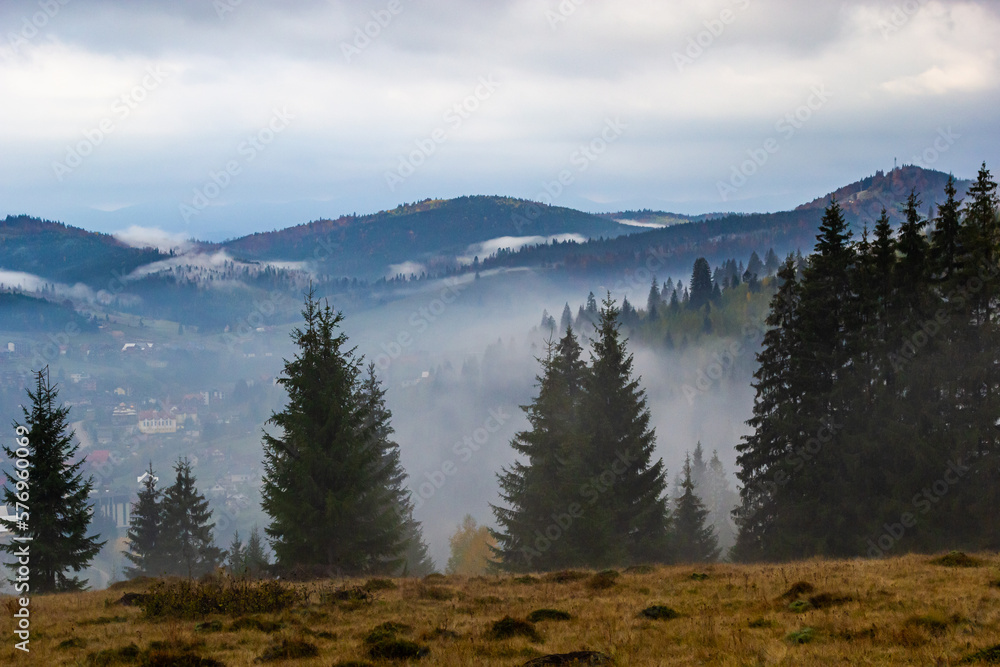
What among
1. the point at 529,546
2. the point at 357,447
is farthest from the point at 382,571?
the point at 529,546

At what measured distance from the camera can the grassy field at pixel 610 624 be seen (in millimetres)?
10750

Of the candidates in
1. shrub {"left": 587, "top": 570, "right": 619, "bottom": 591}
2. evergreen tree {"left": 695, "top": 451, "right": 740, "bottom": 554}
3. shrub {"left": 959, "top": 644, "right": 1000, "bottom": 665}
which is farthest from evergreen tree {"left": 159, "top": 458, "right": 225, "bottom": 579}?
evergreen tree {"left": 695, "top": 451, "right": 740, "bottom": 554}

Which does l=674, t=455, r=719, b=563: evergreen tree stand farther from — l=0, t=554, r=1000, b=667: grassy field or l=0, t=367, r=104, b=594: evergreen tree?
l=0, t=367, r=104, b=594: evergreen tree

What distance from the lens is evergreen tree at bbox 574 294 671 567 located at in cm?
3547

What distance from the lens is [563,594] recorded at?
18047 millimetres

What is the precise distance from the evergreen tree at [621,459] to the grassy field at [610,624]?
53.0ft

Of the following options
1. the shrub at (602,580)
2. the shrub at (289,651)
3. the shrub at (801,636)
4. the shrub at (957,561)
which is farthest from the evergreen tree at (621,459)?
the shrub at (289,651)

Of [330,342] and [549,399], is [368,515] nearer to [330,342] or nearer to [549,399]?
[330,342]

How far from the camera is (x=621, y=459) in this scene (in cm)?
3591

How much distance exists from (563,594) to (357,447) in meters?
A: 12.4

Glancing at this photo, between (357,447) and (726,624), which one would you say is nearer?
(726,624)

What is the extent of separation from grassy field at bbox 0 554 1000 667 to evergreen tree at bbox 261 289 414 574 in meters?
7.67

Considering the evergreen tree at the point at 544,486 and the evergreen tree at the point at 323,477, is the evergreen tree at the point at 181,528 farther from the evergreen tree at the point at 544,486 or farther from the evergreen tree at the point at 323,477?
the evergreen tree at the point at 323,477

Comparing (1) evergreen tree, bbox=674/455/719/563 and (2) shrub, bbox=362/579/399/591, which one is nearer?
(2) shrub, bbox=362/579/399/591
